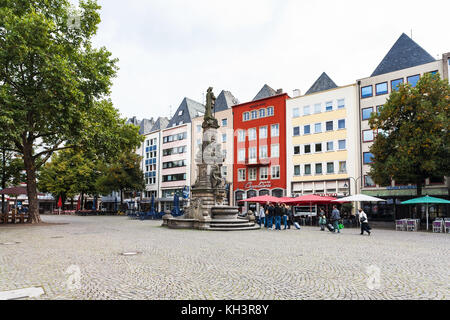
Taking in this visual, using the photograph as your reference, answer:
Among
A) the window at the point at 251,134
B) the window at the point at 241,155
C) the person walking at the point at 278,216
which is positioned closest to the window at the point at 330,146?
the window at the point at 251,134

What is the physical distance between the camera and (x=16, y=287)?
5.88 m

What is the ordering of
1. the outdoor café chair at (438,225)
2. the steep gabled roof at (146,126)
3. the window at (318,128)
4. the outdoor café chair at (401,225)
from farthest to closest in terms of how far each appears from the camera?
the steep gabled roof at (146,126), the window at (318,128), the outdoor café chair at (401,225), the outdoor café chair at (438,225)

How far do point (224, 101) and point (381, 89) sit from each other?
991 inches

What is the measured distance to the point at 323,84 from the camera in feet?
144

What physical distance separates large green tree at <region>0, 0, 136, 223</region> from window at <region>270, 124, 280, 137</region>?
2480 centimetres

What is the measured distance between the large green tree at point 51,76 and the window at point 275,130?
81.4 feet

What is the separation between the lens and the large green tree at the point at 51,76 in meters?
18.9

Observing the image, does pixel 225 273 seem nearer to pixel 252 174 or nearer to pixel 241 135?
pixel 252 174

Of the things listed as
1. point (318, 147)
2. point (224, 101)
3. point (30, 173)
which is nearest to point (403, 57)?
point (318, 147)

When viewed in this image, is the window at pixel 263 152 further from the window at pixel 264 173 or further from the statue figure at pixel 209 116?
the statue figure at pixel 209 116

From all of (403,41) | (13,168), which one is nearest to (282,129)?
(403,41)

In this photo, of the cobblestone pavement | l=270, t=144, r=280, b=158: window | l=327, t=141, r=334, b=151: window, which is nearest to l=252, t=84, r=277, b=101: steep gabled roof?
l=270, t=144, r=280, b=158: window

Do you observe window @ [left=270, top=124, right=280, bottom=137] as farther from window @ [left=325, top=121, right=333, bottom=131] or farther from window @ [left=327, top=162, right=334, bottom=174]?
window @ [left=327, top=162, right=334, bottom=174]
